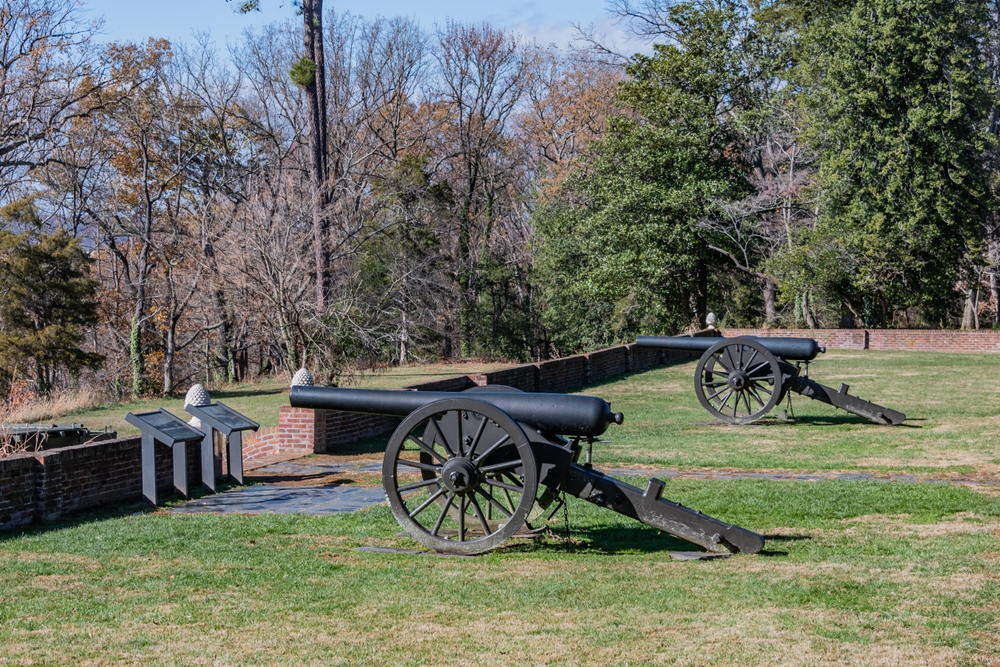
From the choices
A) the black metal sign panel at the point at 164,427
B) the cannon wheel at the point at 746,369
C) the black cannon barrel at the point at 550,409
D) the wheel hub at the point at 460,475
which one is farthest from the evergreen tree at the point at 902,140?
the wheel hub at the point at 460,475

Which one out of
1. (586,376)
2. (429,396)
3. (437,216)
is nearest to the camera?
(429,396)

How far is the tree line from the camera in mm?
27422

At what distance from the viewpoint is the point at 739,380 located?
15836 mm

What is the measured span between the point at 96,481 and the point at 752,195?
97.6ft

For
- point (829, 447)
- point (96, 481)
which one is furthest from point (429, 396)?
point (829, 447)

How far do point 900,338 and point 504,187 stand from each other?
20.7 m

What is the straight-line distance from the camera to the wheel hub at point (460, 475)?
734cm

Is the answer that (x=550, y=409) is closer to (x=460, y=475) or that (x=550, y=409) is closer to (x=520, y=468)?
(x=520, y=468)

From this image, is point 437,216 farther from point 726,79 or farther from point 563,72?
point 726,79

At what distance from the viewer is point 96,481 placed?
9.46 meters

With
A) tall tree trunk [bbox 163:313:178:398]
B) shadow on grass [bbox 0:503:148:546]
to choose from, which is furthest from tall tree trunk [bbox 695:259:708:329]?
shadow on grass [bbox 0:503:148:546]

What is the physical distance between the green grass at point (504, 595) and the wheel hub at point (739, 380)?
6.76 m

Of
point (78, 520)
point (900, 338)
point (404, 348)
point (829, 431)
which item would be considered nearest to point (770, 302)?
point (900, 338)

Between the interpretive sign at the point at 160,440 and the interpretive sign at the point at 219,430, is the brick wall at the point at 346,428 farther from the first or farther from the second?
the interpretive sign at the point at 160,440
